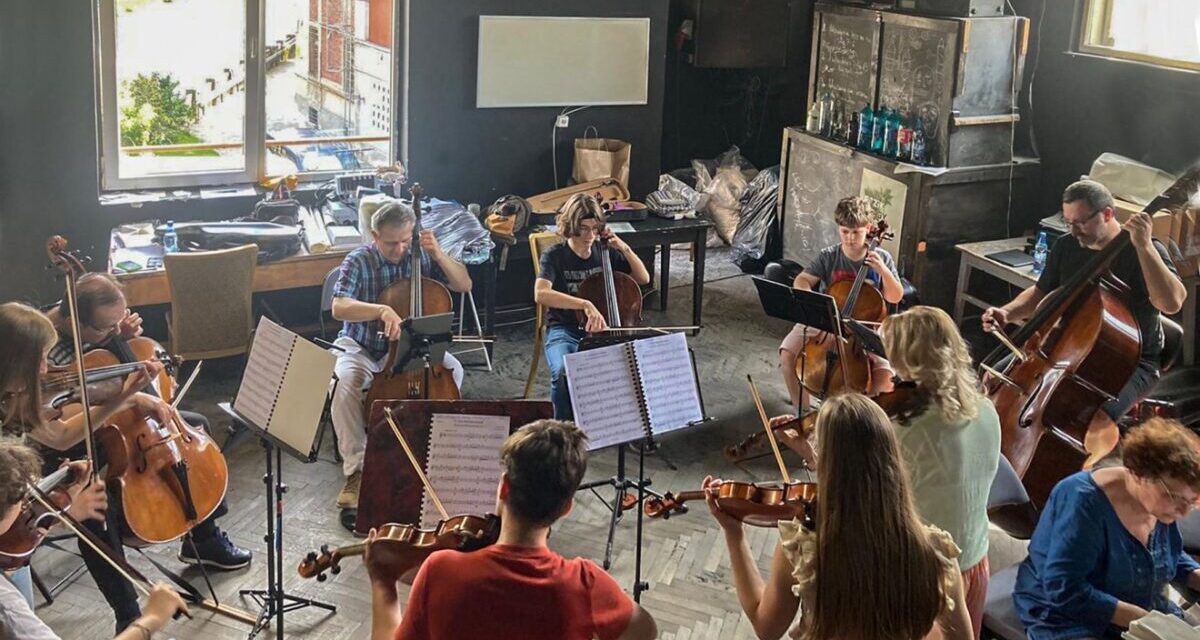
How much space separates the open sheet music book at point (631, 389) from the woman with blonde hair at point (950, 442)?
0.98 metres

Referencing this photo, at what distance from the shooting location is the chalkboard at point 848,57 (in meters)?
7.35

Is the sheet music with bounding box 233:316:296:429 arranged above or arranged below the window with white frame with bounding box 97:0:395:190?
below

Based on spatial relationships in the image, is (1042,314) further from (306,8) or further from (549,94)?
(306,8)

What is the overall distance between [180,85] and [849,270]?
3697 mm

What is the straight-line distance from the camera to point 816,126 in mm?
7887

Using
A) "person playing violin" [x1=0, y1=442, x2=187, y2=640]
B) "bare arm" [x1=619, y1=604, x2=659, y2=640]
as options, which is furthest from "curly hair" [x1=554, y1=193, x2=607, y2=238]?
"bare arm" [x1=619, y1=604, x2=659, y2=640]

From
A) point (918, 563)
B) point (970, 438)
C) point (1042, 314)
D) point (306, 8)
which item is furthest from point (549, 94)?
point (918, 563)

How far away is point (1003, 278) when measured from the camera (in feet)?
20.7

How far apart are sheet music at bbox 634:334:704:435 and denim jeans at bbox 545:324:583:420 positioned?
1.09 metres

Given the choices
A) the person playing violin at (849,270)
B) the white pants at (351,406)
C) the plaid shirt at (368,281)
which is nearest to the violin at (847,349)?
the person playing violin at (849,270)

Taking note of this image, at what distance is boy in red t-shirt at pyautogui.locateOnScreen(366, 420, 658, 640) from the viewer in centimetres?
230

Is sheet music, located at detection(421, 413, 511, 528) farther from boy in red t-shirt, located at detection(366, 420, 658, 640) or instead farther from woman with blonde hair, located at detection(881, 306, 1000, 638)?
woman with blonde hair, located at detection(881, 306, 1000, 638)

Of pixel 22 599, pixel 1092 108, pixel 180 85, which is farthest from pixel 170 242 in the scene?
pixel 1092 108

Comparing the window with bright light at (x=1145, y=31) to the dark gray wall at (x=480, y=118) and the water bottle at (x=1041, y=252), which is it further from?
the dark gray wall at (x=480, y=118)
